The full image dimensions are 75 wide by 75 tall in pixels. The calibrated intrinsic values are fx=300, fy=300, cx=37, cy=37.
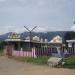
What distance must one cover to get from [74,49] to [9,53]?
9.34 m

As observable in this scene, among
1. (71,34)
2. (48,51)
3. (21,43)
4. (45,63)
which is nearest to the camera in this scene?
(45,63)

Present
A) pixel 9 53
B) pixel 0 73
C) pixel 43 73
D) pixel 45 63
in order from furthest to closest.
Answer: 1. pixel 9 53
2. pixel 45 63
3. pixel 0 73
4. pixel 43 73

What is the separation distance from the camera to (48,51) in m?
31.8

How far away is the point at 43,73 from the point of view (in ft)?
57.7

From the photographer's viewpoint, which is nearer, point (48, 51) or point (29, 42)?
point (48, 51)

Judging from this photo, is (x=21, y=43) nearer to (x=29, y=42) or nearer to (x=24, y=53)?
(x=29, y=42)

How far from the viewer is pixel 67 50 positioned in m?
32.4

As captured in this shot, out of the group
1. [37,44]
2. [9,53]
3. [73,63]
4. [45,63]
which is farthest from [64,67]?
[37,44]

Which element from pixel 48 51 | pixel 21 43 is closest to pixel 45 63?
pixel 48 51

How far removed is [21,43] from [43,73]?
113ft

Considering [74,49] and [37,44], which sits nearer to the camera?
[74,49]

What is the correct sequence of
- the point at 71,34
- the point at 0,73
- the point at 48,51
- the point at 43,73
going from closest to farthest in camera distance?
the point at 43,73 < the point at 0,73 < the point at 48,51 < the point at 71,34

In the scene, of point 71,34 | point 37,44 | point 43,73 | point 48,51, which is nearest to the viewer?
point 43,73

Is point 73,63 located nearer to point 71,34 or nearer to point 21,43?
point 21,43
